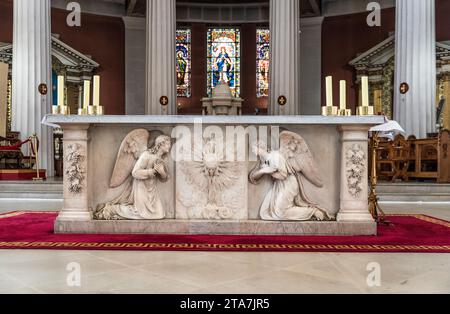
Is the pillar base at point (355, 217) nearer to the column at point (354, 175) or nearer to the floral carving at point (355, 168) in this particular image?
the column at point (354, 175)

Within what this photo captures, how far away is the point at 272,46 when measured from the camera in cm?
1252

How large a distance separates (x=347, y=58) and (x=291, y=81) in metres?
6.06

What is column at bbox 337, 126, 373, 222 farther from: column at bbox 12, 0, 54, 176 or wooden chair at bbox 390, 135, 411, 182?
column at bbox 12, 0, 54, 176

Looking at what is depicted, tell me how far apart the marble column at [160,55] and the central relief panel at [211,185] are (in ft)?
26.7

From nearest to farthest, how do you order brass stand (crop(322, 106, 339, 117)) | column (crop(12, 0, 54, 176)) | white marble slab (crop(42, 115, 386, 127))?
white marble slab (crop(42, 115, 386, 127)), brass stand (crop(322, 106, 339, 117)), column (crop(12, 0, 54, 176))

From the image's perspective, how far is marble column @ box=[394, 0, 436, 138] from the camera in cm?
1183

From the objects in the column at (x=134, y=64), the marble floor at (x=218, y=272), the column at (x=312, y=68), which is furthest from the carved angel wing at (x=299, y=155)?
the column at (x=134, y=64)

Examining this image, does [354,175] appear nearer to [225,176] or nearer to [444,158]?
[225,176]

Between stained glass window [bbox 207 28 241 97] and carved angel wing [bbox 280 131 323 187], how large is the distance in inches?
578

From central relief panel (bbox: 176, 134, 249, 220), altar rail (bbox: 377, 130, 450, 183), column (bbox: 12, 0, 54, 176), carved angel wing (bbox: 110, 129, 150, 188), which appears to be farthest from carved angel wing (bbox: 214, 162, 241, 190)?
column (bbox: 12, 0, 54, 176)

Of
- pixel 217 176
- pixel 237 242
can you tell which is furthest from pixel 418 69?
pixel 237 242

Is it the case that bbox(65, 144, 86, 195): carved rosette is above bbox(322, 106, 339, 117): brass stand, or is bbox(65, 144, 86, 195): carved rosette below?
below

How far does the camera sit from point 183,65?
1909 centimetres
